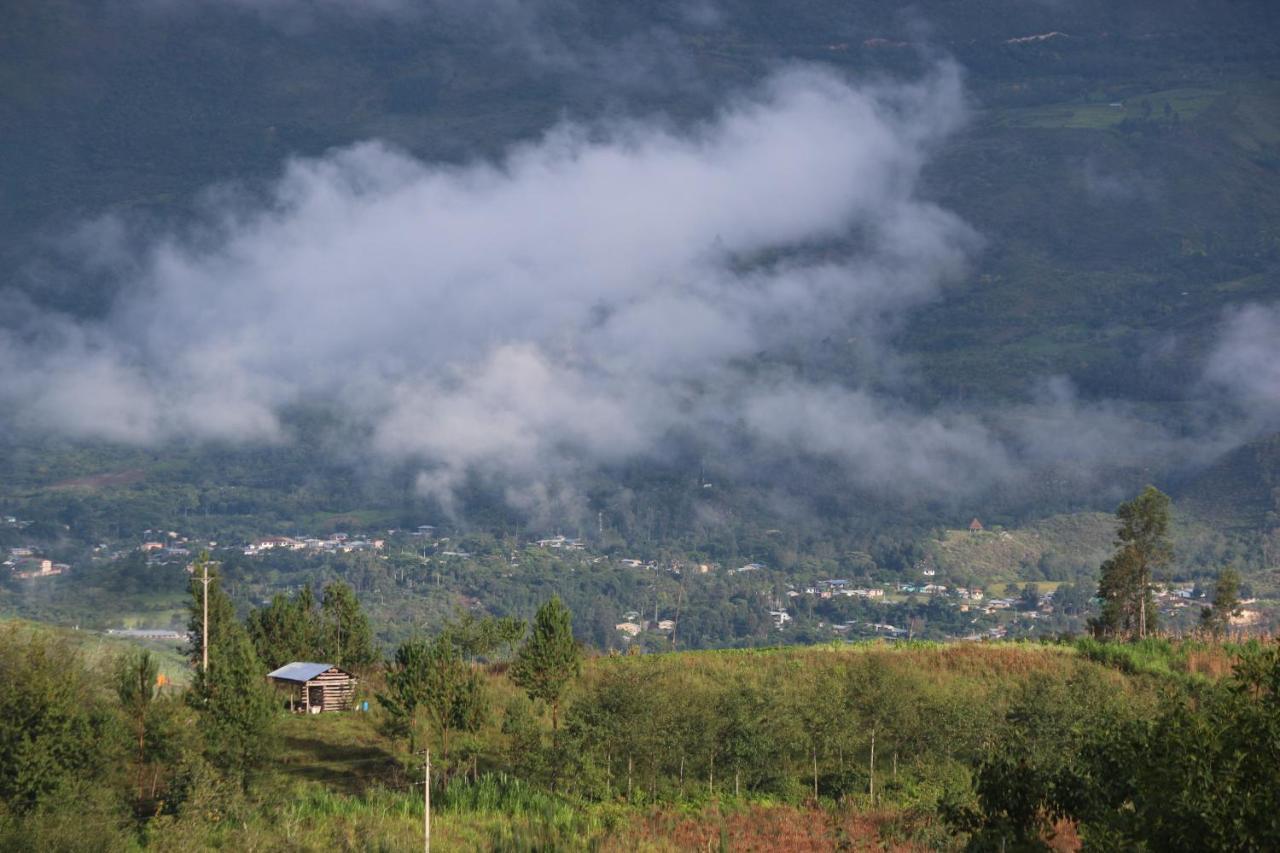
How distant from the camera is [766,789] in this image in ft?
178

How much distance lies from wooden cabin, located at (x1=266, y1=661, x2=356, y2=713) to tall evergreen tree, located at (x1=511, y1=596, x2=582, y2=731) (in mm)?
13844

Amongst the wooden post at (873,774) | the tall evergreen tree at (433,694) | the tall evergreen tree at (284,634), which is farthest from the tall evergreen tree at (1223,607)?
the tall evergreen tree at (284,634)

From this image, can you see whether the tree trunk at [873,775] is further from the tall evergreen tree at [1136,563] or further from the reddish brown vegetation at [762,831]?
the tall evergreen tree at [1136,563]

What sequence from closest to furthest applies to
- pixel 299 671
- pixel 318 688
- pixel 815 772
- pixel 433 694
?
pixel 433 694, pixel 815 772, pixel 318 688, pixel 299 671

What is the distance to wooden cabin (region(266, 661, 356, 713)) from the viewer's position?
218 ft

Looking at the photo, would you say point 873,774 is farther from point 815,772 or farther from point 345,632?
point 345,632

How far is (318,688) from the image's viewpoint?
6719 cm

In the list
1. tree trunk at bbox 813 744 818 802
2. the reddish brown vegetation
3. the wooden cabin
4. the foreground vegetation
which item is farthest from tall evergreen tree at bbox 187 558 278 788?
tree trunk at bbox 813 744 818 802

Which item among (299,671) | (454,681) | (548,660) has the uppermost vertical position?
(299,671)

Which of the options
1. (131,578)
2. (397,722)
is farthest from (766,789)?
(131,578)

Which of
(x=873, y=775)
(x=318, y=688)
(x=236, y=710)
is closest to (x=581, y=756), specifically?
(x=873, y=775)

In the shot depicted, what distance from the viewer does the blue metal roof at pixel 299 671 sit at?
66.7 meters

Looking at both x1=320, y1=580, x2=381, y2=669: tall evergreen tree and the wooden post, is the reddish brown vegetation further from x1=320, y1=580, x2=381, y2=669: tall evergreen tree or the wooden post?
x1=320, y1=580, x2=381, y2=669: tall evergreen tree

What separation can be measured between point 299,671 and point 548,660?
18235 mm
